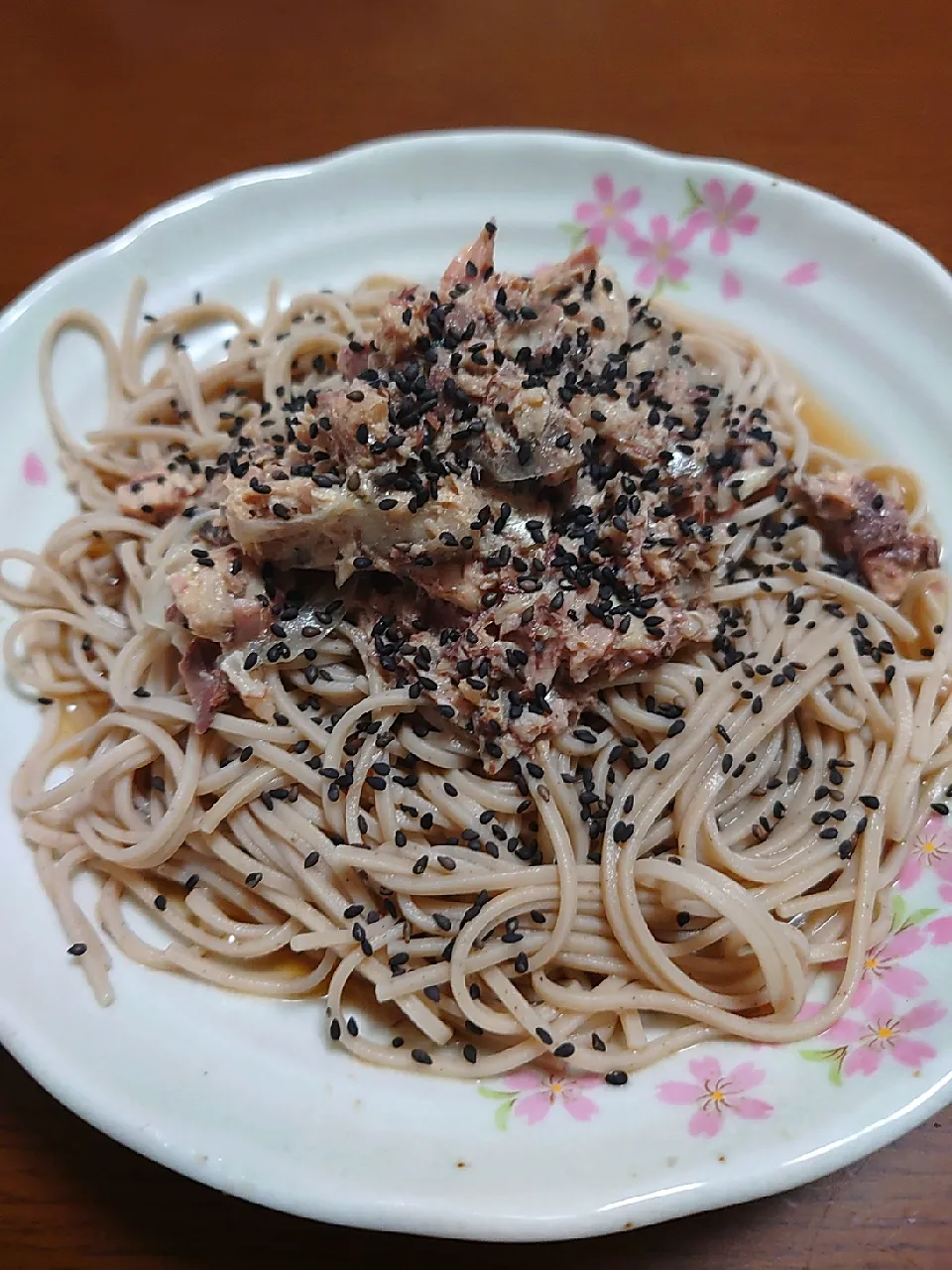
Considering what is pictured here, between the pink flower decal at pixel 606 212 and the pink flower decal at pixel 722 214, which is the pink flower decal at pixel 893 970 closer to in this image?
the pink flower decal at pixel 722 214

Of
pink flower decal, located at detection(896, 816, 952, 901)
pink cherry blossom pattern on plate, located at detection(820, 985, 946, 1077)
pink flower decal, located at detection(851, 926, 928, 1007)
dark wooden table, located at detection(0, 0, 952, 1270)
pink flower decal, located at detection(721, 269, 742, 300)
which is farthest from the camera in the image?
dark wooden table, located at detection(0, 0, 952, 1270)

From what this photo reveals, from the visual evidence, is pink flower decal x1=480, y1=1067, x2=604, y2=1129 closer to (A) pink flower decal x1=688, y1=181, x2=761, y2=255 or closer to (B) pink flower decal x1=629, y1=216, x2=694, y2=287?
(B) pink flower decal x1=629, y1=216, x2=694, y2=287

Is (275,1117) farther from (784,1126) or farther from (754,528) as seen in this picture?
(754,528)

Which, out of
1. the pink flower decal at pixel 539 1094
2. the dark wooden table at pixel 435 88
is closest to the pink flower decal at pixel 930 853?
the pink flower decal at pixel 539 1094

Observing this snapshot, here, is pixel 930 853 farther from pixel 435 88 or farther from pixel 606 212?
pixel 435 88

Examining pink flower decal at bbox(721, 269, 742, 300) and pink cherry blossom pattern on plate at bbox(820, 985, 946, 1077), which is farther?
pink flower decal at bbox(721, 269, 742, 300)

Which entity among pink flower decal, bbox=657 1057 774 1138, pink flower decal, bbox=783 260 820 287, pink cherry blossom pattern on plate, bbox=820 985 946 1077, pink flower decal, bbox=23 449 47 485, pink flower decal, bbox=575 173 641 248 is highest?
pink flower decal, bbox=575 173 641 248

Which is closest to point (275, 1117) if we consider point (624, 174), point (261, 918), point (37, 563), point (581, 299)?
point (261, 918)

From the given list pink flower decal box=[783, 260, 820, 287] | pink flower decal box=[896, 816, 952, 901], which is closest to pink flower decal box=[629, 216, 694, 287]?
pink flower decal box=[783, 260, 820, 287]
